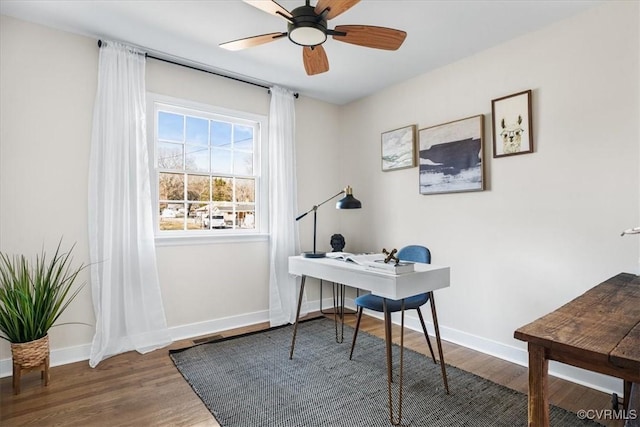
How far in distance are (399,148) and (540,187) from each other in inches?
56.5

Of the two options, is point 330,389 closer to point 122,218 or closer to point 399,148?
point 122,218

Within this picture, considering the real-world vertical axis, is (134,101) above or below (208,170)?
above

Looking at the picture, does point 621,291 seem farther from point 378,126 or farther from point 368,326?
point 378,126

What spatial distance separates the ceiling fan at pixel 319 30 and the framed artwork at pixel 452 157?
1253 mm

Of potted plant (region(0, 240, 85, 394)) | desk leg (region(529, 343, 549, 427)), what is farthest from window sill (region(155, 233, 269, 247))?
desk leg (region(529, 343, 549, 427))

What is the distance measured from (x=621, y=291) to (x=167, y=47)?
3.52 meters

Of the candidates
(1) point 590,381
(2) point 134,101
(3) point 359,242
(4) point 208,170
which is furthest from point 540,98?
(2) point 134,101

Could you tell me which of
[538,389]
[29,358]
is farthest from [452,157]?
[29,358]

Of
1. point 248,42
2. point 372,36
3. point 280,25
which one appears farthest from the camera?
point 280,25

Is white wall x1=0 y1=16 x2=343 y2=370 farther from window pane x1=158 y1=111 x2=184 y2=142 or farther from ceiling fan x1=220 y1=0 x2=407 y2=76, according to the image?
ceiling fan x1=220 y1=0 x2=407 y2=76

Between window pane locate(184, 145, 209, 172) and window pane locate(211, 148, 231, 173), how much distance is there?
62 millimetres

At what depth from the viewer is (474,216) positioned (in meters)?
3.01

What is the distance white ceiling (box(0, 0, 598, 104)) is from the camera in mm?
2318

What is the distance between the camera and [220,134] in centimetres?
357
